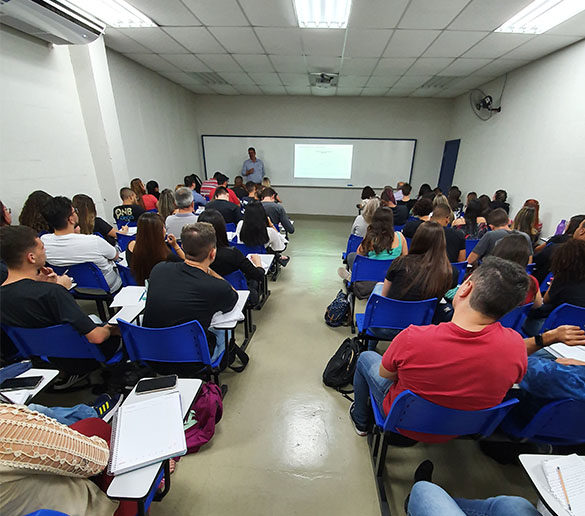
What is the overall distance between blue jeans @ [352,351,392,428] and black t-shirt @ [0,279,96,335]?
154 cm

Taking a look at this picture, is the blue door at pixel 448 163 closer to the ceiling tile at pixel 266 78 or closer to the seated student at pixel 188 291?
the ceiling tile at pixel 266 78

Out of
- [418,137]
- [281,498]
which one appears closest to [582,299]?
[281,498]

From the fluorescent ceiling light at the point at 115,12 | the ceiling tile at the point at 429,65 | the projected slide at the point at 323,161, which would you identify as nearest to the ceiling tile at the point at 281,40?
the fluorescent ceiling light at the point at 115,12

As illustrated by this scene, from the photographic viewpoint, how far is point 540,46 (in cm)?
378

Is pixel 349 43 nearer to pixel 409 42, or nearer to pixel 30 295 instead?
pixel 409 42

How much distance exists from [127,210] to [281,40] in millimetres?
3139

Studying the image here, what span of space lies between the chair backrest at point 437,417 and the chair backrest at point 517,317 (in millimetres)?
939

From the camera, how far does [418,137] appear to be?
741cm

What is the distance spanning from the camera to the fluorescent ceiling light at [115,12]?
10.1ft

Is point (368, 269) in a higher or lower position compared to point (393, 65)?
lower

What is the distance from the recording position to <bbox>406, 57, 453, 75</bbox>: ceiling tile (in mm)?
4363

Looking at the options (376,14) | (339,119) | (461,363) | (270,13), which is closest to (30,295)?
(461,363)

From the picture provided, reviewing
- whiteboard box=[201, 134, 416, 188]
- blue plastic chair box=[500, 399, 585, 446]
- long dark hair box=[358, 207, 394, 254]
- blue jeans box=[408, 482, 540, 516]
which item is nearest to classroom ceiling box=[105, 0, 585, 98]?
whiteboard box=[201, 134, 416, 188]

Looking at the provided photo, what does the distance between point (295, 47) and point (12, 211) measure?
13.8 feet
